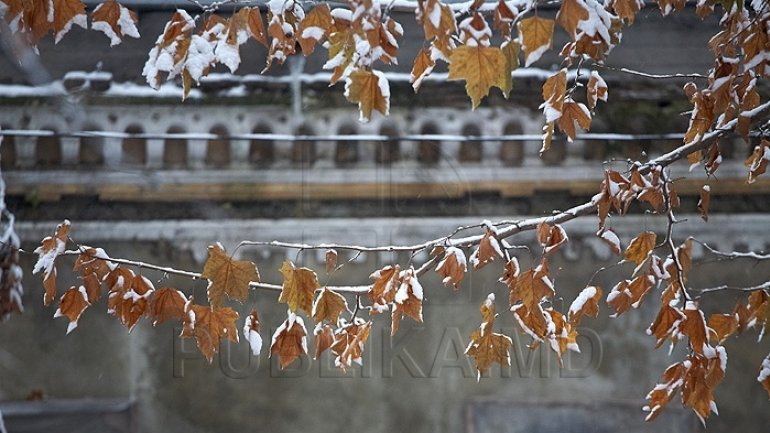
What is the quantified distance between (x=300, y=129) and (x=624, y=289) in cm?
213

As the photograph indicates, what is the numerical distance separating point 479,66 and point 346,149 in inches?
91.1

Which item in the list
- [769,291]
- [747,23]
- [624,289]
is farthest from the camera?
[769,291]

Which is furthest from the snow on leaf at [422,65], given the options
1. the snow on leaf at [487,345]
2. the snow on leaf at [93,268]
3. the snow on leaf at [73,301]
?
the snow on leaf at [73,301]

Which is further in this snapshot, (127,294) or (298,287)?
(127,294)

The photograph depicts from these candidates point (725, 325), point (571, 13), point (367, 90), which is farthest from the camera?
point (725, 325)

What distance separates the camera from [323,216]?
4.47m

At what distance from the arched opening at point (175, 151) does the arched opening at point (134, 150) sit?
100 mm

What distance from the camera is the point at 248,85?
4461mm

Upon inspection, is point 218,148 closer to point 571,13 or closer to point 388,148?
point 388,148

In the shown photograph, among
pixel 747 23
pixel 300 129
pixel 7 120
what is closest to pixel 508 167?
pixel 300 129

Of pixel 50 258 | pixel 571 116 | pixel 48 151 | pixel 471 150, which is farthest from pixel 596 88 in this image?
pixel 48 151

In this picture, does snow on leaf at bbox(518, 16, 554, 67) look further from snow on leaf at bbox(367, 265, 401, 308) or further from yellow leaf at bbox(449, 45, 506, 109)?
snow on leaf at bbox(367, 265, 401, 308)

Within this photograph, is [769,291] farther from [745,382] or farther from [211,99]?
[211,99]

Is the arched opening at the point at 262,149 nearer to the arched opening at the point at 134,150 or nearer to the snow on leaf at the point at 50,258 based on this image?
the arched opening at the point at 134,150
